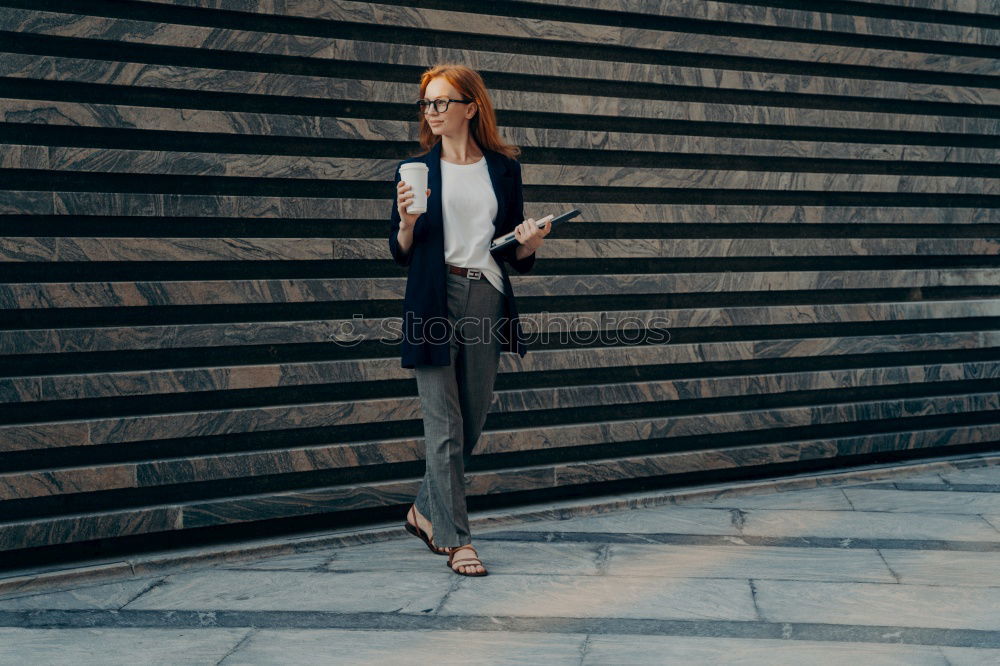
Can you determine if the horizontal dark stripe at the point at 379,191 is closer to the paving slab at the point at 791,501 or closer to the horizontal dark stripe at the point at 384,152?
the horizontal dark stripe at the point at 384,152

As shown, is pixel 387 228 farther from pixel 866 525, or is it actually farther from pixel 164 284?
pixel 866 525

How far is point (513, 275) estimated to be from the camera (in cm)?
497

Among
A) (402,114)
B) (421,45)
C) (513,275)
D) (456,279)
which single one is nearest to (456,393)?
(456,279)

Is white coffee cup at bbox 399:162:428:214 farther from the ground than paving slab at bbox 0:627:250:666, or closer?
farther from the ground

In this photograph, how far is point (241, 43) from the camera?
429 centimetres

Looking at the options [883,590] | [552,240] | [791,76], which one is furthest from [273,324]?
[791,76]

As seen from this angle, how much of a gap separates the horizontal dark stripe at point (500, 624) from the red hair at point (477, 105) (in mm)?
1832

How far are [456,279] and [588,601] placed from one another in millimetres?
1298

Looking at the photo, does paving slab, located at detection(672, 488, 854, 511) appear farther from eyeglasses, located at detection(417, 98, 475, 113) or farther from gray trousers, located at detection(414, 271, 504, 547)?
eyeglasses, located at detection(417, 98, 475, 113)

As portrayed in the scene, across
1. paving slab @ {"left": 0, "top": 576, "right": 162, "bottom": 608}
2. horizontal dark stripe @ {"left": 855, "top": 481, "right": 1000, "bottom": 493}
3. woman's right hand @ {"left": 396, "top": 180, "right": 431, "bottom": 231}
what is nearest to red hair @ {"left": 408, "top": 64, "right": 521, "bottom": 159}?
woman's right hand @ {"left": 396, "top": 180, "right": 431, "bottom": 231}

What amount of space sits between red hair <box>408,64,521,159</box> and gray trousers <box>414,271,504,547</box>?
57cm

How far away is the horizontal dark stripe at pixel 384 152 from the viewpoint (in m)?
4.05

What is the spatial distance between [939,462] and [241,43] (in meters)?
4.40

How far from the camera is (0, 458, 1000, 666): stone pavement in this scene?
323 centimetres
